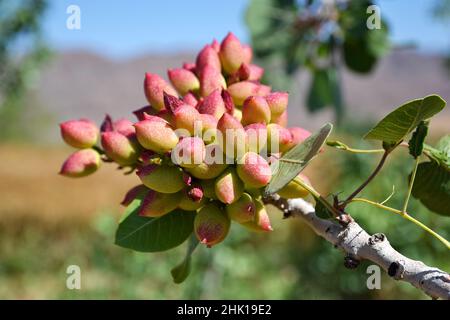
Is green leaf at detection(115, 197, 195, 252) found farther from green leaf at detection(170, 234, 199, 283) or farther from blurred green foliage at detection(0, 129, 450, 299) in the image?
blurred green foliage at detection(0, 129, 450, 299)

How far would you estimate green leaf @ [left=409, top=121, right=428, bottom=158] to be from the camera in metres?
0.54

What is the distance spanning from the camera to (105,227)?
2736 mm

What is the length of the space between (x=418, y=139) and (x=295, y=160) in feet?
0.40

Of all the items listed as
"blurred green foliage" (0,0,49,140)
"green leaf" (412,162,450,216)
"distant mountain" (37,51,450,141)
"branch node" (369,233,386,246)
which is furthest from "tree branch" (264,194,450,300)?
"distant mountain" (37,51,450,141)

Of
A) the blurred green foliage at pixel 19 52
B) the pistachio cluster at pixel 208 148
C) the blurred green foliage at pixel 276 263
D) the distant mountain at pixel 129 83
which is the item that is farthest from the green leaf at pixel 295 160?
the distant mountain at pixel 129 83

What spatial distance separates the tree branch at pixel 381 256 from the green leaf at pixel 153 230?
0.44 feet

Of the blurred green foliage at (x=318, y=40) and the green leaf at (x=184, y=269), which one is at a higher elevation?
the blurred green foliage at (x=318, y=40)

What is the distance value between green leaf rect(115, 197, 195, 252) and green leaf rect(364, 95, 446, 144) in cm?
21

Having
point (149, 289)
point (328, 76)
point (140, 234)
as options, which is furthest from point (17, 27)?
point (140, 234)

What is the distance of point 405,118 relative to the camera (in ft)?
1.72

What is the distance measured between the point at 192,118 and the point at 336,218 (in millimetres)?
159

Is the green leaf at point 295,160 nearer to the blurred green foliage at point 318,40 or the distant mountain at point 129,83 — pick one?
the blurred green foliage at point 318,40

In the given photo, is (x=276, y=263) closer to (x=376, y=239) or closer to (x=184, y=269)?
(x=184, y=269)

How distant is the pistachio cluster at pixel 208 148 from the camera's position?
53cm
